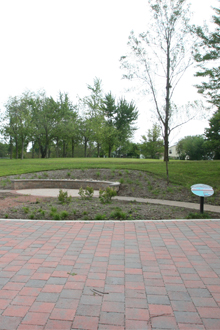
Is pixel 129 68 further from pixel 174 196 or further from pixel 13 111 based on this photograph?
pixel 13 111

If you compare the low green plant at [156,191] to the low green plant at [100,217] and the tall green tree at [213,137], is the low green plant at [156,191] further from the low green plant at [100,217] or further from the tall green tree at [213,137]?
the tall green tree at [213,137]

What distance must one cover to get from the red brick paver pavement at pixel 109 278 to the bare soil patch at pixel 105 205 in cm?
108

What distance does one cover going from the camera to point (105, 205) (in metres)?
7.61

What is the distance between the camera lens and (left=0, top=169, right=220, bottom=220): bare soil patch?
6.34 meters

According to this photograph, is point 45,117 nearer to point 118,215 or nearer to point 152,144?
point 152,144

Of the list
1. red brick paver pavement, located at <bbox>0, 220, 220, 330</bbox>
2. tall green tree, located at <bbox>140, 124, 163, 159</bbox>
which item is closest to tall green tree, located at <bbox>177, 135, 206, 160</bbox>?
tall green tree, located at <bbox>140, 124, 163, 159</bbox>

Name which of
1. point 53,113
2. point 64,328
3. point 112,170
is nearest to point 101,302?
point 64,328

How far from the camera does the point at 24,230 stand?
16.9ft

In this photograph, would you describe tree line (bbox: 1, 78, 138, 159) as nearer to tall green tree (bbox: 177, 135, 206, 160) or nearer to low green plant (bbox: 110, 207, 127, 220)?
tall green tree (bbox: 177, 135, 206, 160)

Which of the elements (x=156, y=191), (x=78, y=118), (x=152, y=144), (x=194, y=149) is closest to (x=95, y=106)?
(x=78, y=118)

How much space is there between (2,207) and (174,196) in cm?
608

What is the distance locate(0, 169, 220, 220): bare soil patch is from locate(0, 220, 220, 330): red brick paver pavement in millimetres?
1083

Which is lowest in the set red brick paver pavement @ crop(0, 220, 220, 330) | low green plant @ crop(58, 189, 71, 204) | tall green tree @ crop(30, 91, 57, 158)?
red brick paver pavement @ crop(0, 220, 220, 330)

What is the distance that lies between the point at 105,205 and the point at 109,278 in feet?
14.6
